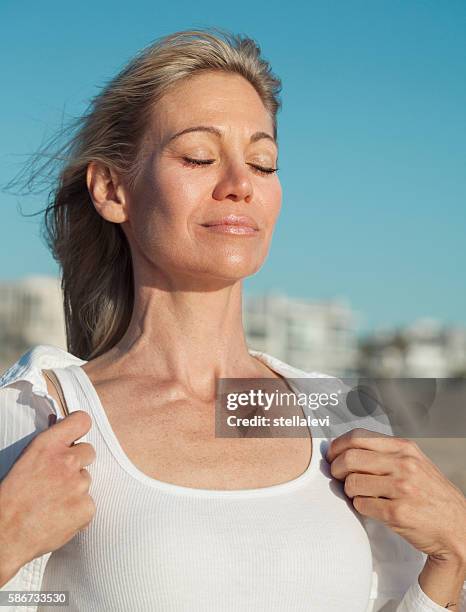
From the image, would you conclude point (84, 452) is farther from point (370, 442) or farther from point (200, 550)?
point (370, 442)

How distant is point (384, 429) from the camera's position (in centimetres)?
276

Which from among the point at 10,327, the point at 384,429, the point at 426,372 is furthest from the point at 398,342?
the point at 384,429

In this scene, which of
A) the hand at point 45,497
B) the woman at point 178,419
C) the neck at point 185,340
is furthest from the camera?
the neck at point 185,340

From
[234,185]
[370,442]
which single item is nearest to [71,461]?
[370,442]

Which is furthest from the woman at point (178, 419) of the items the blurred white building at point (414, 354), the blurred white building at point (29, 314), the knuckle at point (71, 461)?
the blurred white building at point (29, 314)

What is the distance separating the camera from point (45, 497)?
6.96ft

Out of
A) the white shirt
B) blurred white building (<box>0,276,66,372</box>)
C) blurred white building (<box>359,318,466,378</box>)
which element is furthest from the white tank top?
blurred white building (<box>0,276,66,372</box>)

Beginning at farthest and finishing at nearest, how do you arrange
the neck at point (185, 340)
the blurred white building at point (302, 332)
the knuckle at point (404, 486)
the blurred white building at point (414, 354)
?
the blurred white building at point (302, 332) < the blurred white building at point (414, 354) < the neck at point (185, 340) < the knuckle at point (404, 486)

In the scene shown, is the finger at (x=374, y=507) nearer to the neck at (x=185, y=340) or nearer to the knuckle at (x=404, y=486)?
the knuckle at (x=404, y=486)

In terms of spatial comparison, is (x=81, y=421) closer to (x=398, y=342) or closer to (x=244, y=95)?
(x=244, y=95)

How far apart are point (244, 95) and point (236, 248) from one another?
0.49 meters

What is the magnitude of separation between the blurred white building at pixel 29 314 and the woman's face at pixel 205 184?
78.3m

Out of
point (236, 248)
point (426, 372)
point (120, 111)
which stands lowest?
point (426, 372)

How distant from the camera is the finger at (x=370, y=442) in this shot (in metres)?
2.37
